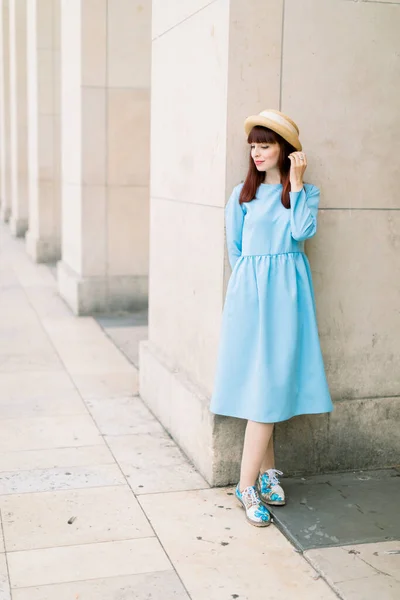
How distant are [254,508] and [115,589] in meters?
0.96

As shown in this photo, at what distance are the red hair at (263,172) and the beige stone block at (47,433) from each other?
82.2 inches

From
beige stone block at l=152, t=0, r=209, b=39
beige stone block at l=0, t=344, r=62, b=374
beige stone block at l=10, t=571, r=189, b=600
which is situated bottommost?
beige stone block at l=0, t=344, r=62, b=374

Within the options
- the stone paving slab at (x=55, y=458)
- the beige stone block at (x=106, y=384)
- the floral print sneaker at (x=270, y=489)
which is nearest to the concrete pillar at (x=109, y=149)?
the beige stone block at (x=106, y=384)

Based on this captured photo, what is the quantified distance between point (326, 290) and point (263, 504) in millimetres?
1270


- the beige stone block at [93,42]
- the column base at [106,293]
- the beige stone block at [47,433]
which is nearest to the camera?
the beige stone block at [47,433]

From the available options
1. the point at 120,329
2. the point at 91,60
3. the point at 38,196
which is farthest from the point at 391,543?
the point at 38,196

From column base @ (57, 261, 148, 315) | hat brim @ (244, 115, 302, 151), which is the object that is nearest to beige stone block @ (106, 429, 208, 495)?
hat brim @ (244, 115, 302, 151)

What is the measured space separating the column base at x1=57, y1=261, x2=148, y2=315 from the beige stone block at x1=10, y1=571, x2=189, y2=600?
631cm

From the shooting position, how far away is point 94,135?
9.76 metres

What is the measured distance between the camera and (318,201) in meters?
4.49

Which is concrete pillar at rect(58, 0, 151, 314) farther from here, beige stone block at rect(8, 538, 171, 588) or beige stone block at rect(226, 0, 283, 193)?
beige stone block at rect(8, 538, 171, 588)

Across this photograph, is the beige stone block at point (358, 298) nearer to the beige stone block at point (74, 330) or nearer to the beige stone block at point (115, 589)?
the beige stone block at point (115, 589)

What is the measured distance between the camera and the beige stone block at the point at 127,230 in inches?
393

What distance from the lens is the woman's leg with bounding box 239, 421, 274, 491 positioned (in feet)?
14.5
